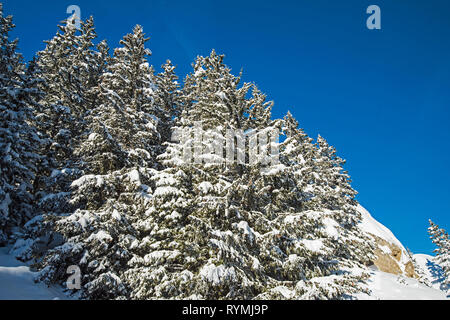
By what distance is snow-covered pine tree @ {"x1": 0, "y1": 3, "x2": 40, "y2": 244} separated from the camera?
548 inches

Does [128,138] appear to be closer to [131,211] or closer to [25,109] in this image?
[131,211]

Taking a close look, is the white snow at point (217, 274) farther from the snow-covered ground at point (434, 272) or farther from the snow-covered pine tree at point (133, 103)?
the snow-covered ground at point (434, 272)

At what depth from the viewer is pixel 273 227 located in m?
12.0

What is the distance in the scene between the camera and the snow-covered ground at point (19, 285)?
10164 millimetres

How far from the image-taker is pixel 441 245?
31469 millimetres

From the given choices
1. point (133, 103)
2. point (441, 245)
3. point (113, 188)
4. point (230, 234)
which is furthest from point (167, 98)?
point (441, 245)

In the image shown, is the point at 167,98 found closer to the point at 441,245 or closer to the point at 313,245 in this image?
the point at 313,245

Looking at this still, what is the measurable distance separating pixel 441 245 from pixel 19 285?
40.9m

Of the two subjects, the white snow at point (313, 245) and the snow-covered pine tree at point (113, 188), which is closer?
the white snow at point (313, 245)

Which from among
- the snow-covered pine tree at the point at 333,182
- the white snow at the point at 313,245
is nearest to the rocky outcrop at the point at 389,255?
the snow-covered pine tree at the point at 333,182

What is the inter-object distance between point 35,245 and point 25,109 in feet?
25.3

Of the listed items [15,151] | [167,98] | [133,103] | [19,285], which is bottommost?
[19,285]

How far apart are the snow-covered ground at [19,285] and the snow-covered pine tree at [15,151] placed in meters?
2.45
